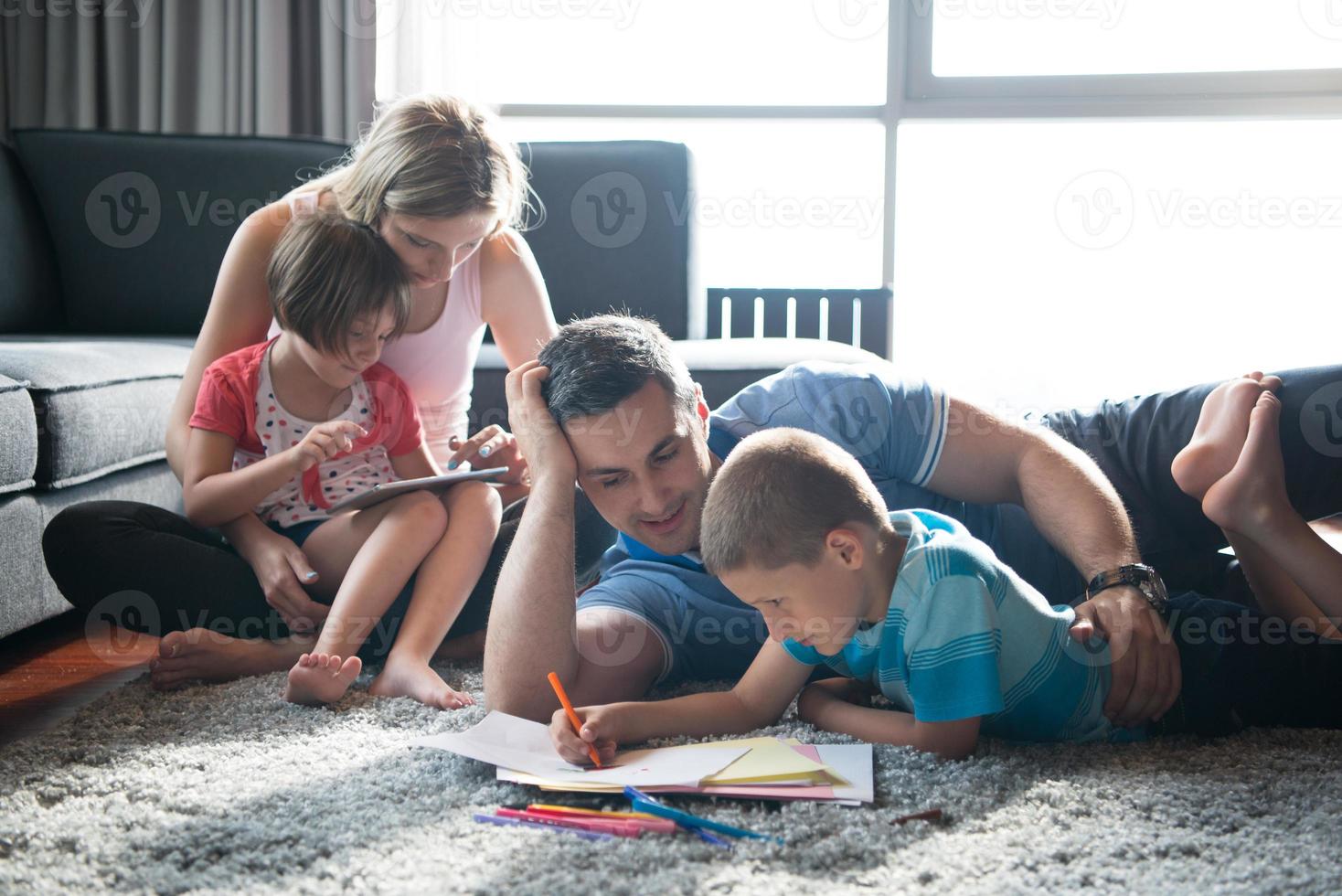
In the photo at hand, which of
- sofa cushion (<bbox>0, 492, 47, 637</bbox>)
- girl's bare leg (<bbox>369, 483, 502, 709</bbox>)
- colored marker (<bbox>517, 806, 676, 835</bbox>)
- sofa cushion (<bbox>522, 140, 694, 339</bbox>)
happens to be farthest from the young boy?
sofa cushion (<bbox>522, 140, 694, 339</bbox>)

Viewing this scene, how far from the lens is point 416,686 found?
1.34m

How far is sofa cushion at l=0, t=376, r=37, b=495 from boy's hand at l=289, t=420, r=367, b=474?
1.41ft

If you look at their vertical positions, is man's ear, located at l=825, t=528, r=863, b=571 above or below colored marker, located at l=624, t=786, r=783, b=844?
above

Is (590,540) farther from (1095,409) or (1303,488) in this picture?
(1303,488)

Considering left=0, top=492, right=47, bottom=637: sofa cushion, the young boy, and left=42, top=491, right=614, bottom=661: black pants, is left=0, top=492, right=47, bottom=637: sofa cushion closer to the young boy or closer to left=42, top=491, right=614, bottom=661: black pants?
left=42, top=491, right=614, bottom=661: black pants

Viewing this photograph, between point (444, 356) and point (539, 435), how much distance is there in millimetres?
575

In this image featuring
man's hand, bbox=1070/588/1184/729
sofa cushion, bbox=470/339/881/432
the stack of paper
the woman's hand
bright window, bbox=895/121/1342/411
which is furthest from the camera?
bright window, bbox=895/121/1342/411

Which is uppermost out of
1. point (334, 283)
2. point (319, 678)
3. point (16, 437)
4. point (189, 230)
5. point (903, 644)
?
point (189, 230)

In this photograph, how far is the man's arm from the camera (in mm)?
1113

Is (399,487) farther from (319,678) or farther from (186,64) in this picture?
(186,64)

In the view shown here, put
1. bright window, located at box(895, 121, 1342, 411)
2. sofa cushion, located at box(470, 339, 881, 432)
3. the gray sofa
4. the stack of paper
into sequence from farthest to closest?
bright window, located at box(895, 121, 1342, 411) → the gray sofa → sofa cushion, located at box(470, 339, 881, 432) → the stack of paper

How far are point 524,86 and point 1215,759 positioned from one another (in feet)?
9.76

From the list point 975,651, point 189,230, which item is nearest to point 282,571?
point 975,651

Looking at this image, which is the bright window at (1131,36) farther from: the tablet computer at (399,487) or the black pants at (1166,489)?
the tablet computer at (399,487)
